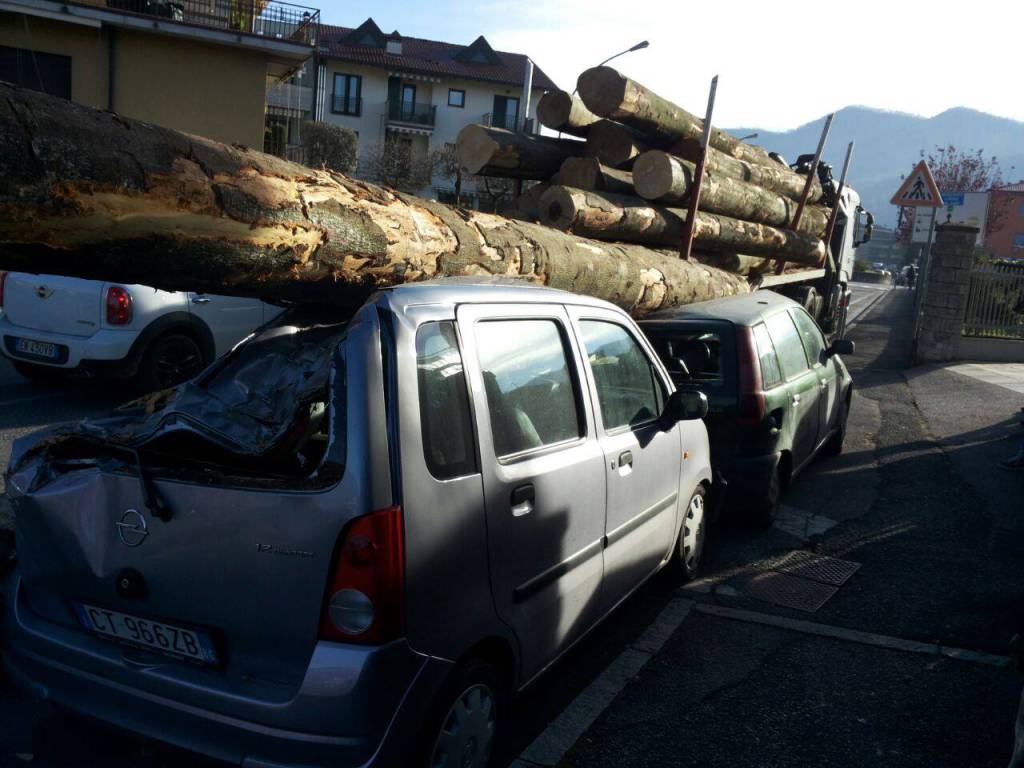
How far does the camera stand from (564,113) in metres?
9.16

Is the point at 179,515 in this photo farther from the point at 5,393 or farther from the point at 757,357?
the point at 5,393

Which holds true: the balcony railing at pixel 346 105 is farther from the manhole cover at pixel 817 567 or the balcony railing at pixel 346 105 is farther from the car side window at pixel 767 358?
the manhole cover at pixel 817 567

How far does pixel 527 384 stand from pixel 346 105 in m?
56.0

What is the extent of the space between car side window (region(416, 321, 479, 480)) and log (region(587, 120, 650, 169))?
22.6 feet

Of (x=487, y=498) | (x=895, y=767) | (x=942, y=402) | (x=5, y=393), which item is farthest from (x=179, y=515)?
(x=942, y=402)

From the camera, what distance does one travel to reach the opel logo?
2.75m

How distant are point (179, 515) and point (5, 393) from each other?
7.47m

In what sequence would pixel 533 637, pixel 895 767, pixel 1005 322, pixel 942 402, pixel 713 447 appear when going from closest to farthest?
pixel 533 637
pixel 895 767
pixel 713 447
pixel 942 402
pixel 1005 322

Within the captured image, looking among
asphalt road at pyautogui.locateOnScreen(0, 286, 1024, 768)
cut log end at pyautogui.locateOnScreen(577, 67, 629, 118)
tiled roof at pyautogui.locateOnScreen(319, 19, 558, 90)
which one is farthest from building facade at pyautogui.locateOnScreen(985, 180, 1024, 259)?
asphalt road at pyautogui.locateOnScreen(0, 286, 1024, 768)

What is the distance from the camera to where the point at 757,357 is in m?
6.14

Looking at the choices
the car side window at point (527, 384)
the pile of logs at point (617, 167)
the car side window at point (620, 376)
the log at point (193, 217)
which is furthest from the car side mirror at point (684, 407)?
the pile of logs at point (617, 167)

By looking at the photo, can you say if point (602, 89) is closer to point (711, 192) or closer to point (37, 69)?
point (711, 192)

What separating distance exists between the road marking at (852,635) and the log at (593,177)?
206 inches

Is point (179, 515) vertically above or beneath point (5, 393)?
above
